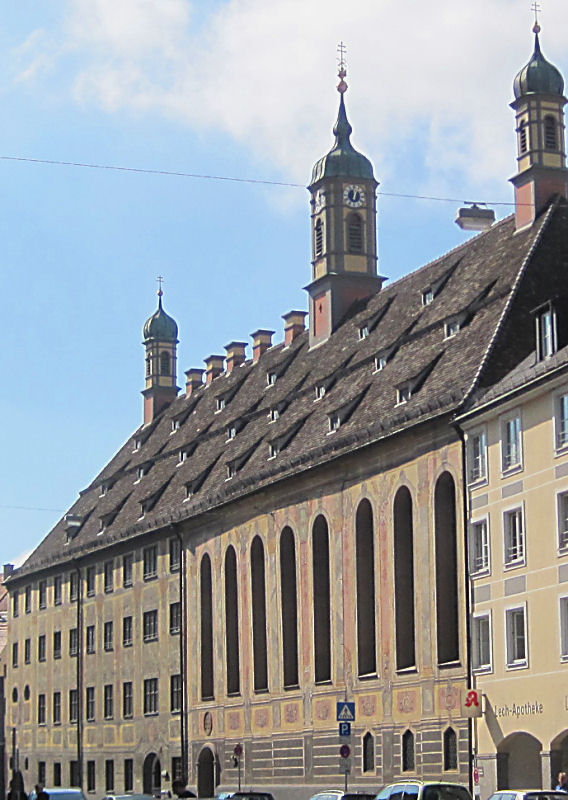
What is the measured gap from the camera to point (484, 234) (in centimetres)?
6319

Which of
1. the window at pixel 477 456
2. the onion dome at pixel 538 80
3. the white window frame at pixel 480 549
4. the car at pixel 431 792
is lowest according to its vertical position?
the car at pixel 431 792

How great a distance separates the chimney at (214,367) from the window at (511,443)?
38.8 metres

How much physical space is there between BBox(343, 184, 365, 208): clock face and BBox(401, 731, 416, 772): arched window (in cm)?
2587

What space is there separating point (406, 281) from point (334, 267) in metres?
4.29

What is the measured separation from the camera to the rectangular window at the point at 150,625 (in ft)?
246

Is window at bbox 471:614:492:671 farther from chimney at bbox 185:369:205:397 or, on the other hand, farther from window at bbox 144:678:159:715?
chimney at bbox 185:369:205:397

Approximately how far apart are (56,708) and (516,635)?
43.6 metres

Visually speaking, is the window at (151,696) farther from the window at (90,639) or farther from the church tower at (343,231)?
the church tower at (343,231)

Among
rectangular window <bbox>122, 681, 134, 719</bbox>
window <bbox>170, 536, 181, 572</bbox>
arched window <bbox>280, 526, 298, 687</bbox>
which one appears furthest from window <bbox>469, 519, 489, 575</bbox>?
rectangular window <bbox>122, 681, 134, 719</bbox>

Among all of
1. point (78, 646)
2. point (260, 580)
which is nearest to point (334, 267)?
point (260, 580)

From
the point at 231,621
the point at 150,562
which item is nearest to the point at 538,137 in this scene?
the point at 231,621

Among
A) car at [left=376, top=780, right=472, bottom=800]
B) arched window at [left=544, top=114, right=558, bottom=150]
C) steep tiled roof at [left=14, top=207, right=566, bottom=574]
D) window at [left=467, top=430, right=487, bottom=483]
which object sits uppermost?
arched window at [left=544, top=114, right=558, bottom=150]

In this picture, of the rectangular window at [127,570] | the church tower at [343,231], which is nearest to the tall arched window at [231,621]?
the church tower at [343,231]

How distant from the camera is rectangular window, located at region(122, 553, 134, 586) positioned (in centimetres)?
7806
